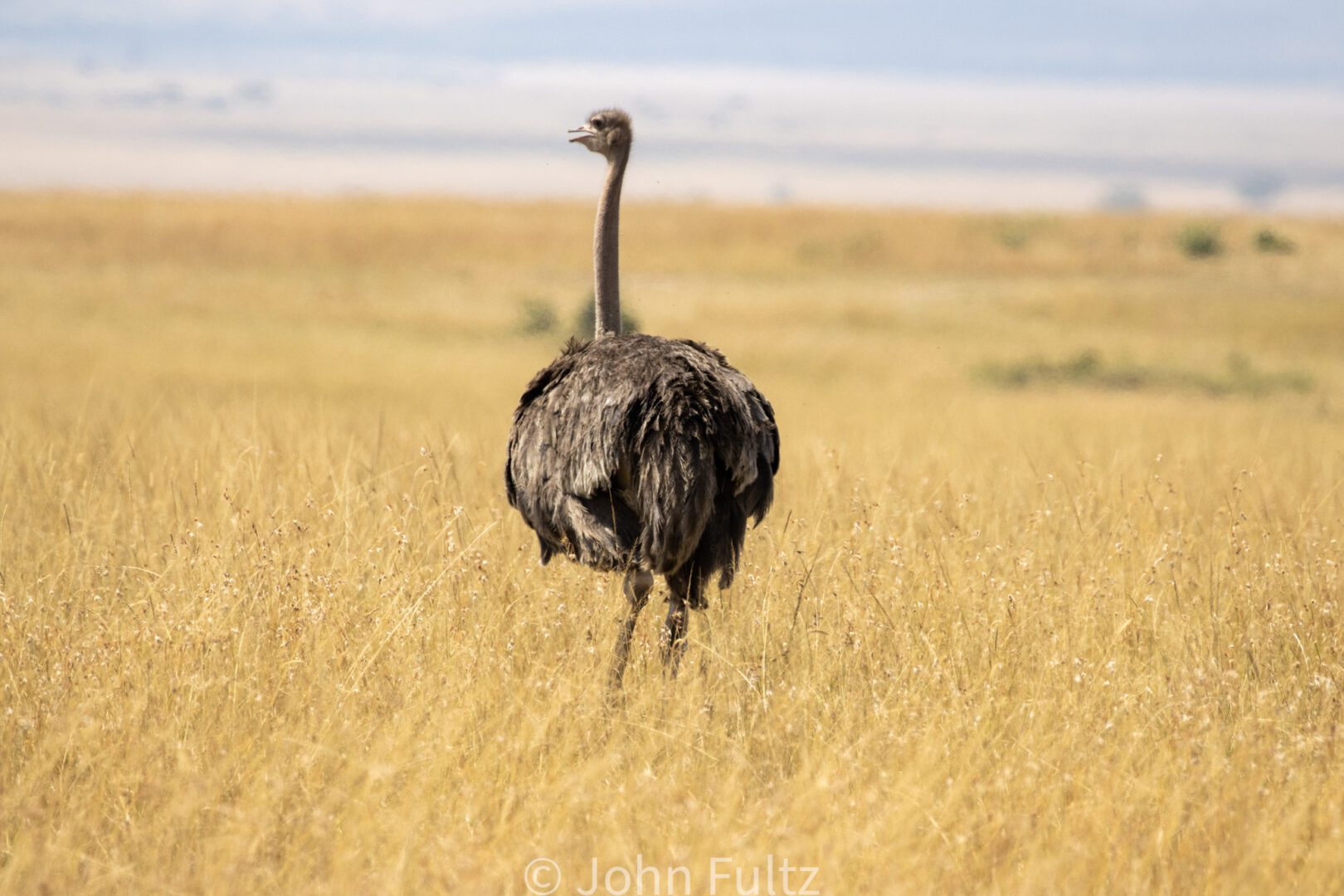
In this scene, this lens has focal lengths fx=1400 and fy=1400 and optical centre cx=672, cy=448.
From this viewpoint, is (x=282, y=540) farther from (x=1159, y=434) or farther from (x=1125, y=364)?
(x=1125, y=364)

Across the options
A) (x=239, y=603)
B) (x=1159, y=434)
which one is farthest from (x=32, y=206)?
(x=239, y=603)

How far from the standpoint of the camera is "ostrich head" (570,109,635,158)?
6.32 meters

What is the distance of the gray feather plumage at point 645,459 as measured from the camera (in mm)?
4504

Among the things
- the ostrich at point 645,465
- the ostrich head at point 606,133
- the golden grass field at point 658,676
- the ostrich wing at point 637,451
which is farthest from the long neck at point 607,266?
the golden grass field at point 658,676

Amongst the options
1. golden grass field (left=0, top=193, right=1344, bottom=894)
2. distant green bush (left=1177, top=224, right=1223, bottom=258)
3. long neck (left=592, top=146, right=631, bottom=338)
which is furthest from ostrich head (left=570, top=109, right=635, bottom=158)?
distant green bush (left=1177, top=224, right=1223, bottom=258)

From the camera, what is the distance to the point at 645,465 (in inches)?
179

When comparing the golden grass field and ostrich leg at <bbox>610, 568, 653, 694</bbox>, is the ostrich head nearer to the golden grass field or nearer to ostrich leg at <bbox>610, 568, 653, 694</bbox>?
the golden grass field

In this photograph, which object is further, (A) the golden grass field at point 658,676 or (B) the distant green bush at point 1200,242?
(B) the distant green bush at point 1200,242

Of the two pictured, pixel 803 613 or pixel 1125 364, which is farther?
pixel 1125 364

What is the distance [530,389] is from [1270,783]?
2.74 m

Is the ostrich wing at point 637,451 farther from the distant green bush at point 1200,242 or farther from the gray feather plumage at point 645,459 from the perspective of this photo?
the distant green bush at point 1200,242

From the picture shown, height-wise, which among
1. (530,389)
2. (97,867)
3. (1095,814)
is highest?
(530,389)

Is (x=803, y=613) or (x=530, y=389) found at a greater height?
(x=530, y=389)

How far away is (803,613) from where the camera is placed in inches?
209
